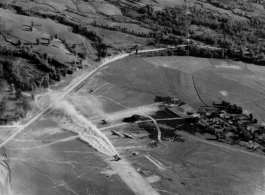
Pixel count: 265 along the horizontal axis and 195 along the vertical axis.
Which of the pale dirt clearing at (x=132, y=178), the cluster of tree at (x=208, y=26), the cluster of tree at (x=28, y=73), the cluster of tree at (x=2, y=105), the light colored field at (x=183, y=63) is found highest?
the cluster of tree at (x=208, y=26)

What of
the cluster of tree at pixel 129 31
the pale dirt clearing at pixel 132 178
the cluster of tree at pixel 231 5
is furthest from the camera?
the cluster of tree at pixel 231 5

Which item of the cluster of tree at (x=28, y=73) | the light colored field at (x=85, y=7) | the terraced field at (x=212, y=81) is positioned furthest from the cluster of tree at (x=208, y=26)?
the cluster of tree at (x=28, y=73)

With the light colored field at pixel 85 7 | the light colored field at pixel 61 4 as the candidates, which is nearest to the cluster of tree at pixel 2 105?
the light colored field at pixel 61 4

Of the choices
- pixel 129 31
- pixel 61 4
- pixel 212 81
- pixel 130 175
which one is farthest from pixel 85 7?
pixel 130 175

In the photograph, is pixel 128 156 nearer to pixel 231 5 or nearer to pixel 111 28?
pixel 111 28

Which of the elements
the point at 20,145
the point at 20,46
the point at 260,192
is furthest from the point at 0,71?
the point at 260,192

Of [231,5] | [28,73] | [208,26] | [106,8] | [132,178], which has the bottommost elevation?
[132,178]

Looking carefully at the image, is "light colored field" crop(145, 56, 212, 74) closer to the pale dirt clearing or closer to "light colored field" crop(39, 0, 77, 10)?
the pale dirt clearing

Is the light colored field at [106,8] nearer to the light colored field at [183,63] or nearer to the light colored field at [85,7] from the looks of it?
the light colored field at [85,7]

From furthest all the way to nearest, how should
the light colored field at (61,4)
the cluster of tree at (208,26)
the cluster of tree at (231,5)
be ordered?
1. the cluster of tree at (231,5)
2. the light colored field at (61,4)
3. the cluster of tree at (208,26)

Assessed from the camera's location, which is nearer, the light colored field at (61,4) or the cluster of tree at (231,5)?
the light colored field at (61,4)

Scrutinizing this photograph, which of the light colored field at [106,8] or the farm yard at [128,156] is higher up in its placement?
the light colored field at [106,8]
